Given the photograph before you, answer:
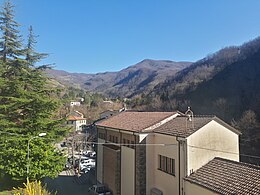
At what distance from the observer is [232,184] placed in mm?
13797

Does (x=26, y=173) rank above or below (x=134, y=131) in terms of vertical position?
below

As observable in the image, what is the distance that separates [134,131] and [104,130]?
8.53 m

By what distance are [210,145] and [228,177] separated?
3492 millimetres

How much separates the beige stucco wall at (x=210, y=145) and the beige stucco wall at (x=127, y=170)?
18.6ft

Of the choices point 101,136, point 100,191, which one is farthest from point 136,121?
point 100,191

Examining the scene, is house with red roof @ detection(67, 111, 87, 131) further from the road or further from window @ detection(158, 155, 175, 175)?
window @ detection(158, 155, 175, 175)

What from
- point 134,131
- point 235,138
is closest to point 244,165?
point 235,138

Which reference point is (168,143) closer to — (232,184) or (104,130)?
(232,184)

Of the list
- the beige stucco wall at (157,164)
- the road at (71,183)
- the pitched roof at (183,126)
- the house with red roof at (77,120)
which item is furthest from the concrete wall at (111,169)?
the house with red roof at (77,120)

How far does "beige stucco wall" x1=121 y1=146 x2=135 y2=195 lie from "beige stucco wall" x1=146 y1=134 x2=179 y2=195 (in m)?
1.43

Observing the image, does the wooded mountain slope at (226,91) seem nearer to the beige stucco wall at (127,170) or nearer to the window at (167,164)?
the beige stucco wall at (127,170)

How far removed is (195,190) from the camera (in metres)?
15.6

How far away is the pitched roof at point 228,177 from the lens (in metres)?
13.2

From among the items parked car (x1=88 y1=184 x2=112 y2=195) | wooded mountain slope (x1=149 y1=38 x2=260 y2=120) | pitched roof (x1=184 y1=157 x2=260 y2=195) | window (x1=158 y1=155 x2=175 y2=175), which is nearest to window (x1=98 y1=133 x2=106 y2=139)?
parked car (x1=88 y1=184 x2=112 y2=195)
